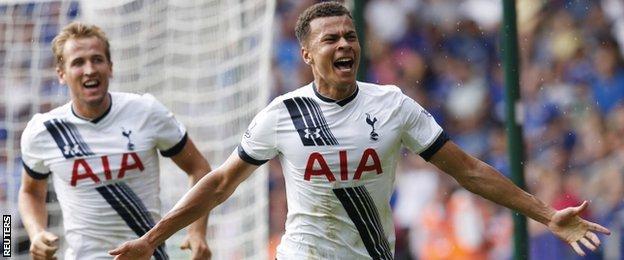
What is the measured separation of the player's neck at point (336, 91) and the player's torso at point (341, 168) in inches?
1.5

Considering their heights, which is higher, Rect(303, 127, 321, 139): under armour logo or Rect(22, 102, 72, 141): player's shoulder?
Rect(22, 102, 72, 141): player's shoulder

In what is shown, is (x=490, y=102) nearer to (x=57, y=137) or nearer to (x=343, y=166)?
(x=57, y=137)

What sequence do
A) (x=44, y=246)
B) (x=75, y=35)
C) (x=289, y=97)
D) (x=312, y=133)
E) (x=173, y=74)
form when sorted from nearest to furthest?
(x=312, y=133), (x=289, y=97), (x=44, y=246), (x=75, y=35), (x=173, y=74)

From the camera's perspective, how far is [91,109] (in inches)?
292

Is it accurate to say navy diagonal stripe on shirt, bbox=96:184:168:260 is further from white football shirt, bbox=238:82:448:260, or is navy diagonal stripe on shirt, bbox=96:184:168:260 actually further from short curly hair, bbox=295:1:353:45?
short curly hair, bbox=295:1:353:45

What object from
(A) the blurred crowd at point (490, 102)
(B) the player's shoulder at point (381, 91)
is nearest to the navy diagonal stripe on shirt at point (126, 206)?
(B) the player's shoulder at point (381, 91)

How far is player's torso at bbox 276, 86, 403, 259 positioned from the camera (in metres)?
6.10

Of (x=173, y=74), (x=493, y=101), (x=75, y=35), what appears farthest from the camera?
(x=493, y=101)

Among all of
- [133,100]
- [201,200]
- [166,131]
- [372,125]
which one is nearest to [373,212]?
[372,125]

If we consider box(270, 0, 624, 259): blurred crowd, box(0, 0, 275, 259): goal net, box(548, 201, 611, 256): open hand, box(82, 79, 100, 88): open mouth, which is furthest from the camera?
box(270, 0, 624, 259): blurred crowd

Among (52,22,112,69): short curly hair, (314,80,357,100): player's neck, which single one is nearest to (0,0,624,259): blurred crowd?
(52,22,112,69): short curly hair

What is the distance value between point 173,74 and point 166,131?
2.50 metres

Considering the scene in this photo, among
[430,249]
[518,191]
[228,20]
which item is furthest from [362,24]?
[430,249]

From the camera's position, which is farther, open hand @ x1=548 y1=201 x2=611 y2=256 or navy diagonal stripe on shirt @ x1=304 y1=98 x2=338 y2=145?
navy diagonal stripe on shirt @ x1=304 y1=98 x2=338 y2=145
